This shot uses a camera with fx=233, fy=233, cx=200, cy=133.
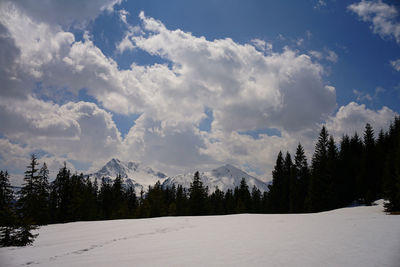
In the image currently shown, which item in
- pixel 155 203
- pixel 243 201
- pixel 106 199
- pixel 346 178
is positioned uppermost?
pixel 346 178

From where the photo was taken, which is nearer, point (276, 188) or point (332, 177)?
point (332, 177)

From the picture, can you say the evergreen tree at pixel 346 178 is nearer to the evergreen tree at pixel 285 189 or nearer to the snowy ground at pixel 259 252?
the evergreen tree at pixel 285 189

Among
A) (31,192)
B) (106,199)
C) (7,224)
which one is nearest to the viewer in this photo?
(7,224)

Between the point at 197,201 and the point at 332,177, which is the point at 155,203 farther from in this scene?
the point at 332,177

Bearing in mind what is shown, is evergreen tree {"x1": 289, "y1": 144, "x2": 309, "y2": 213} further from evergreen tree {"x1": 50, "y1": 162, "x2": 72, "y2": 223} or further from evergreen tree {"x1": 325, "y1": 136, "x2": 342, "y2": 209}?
evergreen tree {"x1": 50, "y1": 162, "x2": 72, "y2": 223}

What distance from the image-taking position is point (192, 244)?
33.2ft

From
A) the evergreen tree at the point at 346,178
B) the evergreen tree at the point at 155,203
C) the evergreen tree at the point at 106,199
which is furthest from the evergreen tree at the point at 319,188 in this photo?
the evergreen tree at the point at 106,199

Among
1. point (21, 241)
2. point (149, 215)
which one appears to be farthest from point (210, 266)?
point (149, 215)

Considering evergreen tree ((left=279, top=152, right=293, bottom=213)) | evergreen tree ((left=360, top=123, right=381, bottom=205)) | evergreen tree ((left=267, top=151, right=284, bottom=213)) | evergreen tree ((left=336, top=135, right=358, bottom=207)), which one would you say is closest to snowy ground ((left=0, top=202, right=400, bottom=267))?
evergreen tree ((left=360, top=123, right=381, bottom=205))

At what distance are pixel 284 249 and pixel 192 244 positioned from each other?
3.91 m

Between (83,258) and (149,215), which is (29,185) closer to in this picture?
(149,215)

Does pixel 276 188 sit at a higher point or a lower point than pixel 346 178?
lower

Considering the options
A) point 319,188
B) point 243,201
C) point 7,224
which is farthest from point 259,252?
point 243,201

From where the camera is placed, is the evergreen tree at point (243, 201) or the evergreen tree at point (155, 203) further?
the evergreen tree at point (243, 201)
